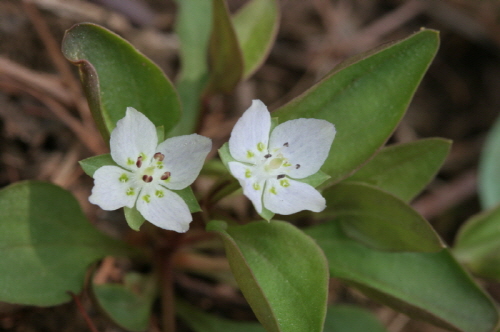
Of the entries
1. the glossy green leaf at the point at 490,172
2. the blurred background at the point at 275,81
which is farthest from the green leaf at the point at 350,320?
the glossy green leaf at the point at 490,172

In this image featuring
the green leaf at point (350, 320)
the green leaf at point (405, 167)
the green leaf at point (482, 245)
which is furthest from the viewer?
the green leaf at point (350, 320)

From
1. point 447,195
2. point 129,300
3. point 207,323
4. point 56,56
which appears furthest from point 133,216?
point 447,195

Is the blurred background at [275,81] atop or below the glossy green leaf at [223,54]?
below

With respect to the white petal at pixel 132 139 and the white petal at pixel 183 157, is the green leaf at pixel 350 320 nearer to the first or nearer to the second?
the white petal at pixel 183 157

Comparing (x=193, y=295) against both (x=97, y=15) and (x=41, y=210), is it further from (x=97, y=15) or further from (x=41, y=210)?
(x=97, y=15)

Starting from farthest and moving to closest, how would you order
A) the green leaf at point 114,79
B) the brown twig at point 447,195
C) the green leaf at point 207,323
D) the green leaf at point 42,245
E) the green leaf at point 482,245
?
the brown twig at point 447,195 → the green leaf at point 207,323 → the green leaf at point 482,245 → the green leaf at point 42,245 → the green leaf at point 114,79

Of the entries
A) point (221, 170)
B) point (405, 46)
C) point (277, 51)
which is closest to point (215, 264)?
point (221, 170)

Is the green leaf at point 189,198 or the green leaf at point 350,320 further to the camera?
the green leaf at point 350,320
